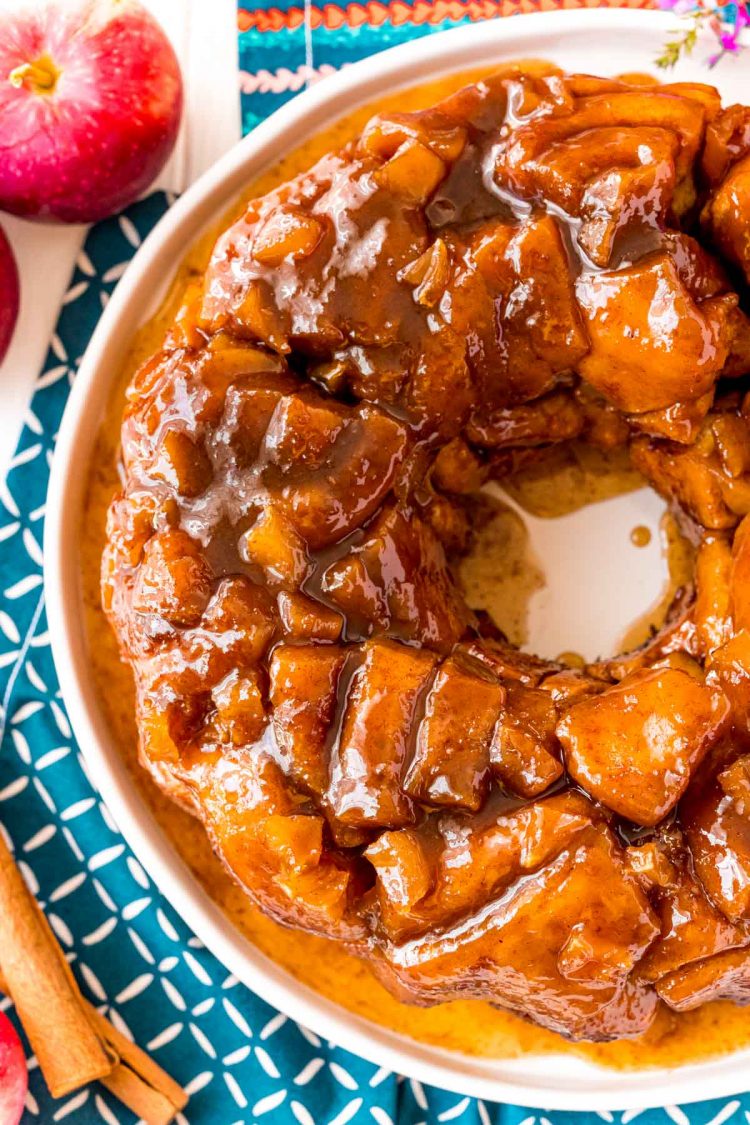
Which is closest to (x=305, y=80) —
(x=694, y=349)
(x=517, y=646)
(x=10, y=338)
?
(x=10, y=338)

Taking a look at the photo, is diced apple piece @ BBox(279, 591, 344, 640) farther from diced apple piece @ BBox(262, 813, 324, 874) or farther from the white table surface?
the white table surface

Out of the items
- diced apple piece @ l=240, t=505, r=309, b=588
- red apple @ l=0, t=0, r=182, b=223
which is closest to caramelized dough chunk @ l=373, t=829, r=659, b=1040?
diced apple piece @ l=240, t=505, r=309, b=588

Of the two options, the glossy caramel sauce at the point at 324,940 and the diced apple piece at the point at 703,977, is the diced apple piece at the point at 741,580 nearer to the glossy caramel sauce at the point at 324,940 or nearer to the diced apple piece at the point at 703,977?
the glossy caramel sauce at the point at 324,940

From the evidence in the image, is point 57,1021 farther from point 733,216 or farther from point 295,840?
point 733,216

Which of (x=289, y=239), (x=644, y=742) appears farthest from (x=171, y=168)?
(x=644, y=742)

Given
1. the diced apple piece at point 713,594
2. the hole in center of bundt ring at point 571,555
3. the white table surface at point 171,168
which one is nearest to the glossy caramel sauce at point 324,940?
the hole in center of bundt ring at point 571,555
